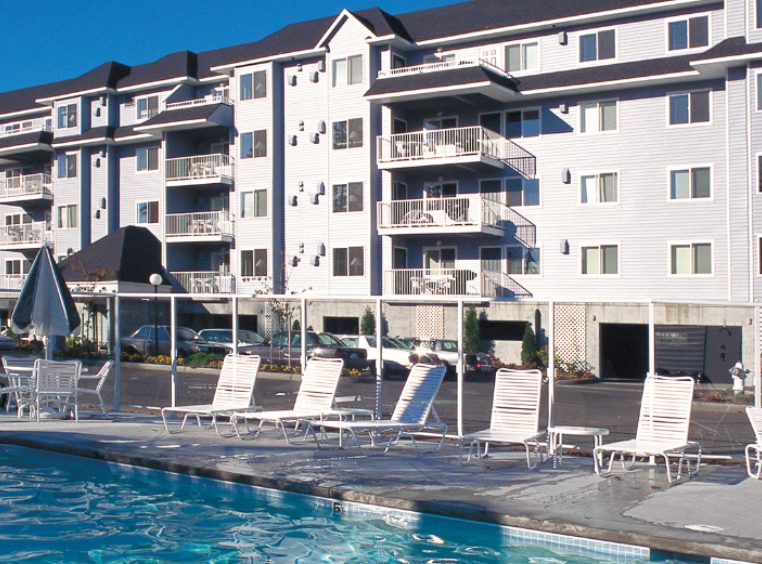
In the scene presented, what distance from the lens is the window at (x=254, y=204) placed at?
132 ft

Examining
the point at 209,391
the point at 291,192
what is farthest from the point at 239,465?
the point at 291,192

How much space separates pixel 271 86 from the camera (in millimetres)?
39844

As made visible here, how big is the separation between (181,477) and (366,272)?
26702 millimetres

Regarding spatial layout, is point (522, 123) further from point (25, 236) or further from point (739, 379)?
point (25, 236)

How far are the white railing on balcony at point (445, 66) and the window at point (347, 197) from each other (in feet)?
15.5

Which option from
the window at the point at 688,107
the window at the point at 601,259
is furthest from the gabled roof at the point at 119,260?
the window at the point at 688,107

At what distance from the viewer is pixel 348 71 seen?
1484 inches

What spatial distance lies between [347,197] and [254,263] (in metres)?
5.91

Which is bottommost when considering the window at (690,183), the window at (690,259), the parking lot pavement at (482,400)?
the parking lot pavement at (482,400)

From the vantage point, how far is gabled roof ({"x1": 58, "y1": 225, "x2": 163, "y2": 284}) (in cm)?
3741

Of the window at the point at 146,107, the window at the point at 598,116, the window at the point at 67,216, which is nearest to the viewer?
the window at the point at 598,116

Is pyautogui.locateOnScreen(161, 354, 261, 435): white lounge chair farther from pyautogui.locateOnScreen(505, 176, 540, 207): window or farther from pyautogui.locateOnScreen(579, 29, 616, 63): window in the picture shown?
pyautogui.locateOnScreen(579, 29, 616, 63): window

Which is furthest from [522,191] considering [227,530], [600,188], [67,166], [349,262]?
[227,530]

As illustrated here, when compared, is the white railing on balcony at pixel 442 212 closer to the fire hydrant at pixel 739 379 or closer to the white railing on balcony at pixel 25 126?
the fire hydrant at pixel 739 379
